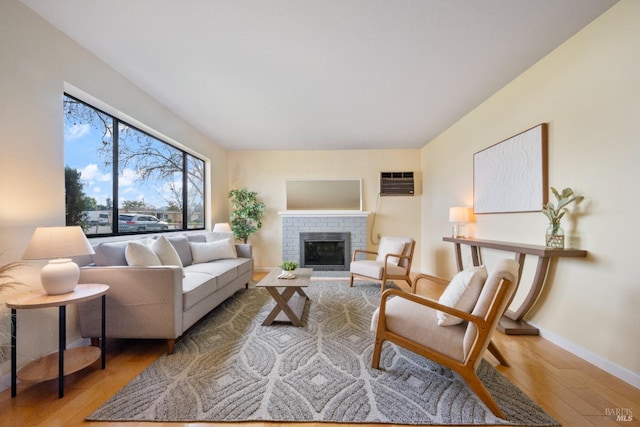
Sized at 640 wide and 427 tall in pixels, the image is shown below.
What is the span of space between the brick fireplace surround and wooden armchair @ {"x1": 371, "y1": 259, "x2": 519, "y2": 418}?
9.76ft

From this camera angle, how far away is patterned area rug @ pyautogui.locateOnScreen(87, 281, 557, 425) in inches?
52.6

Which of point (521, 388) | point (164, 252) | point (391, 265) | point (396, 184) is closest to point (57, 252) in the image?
point (164, 252)

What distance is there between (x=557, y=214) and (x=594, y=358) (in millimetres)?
1109

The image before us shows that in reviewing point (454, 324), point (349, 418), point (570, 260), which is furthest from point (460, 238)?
point (349, 418)

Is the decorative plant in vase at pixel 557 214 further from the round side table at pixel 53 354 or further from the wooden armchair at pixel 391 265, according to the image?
the round side table at pixel 53 354

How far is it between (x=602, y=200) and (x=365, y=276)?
101 inches

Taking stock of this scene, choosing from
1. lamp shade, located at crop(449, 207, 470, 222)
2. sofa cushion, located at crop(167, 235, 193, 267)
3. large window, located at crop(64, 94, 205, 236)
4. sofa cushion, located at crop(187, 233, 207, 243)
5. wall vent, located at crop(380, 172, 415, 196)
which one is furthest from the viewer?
wall vent, located at crop(380, 172, 415, 196)

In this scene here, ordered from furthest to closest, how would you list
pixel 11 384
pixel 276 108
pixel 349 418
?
pixel 276 108
pixel 11 384
pixel 349 418

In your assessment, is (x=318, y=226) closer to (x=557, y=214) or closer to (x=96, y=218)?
(x=96, y=218)

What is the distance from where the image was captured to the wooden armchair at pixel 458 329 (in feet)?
4.42

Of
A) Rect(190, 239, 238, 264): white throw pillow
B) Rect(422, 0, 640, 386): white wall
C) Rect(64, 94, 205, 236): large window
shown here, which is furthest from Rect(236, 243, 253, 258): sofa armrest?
Rect(422, 0, 640, 386): white wall

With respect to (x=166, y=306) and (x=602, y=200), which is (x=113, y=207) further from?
(x=602, y=200)

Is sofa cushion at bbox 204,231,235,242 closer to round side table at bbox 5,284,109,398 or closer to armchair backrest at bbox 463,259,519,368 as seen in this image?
round side table at bbox 5,284,109,398

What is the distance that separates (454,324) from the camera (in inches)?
61.4
